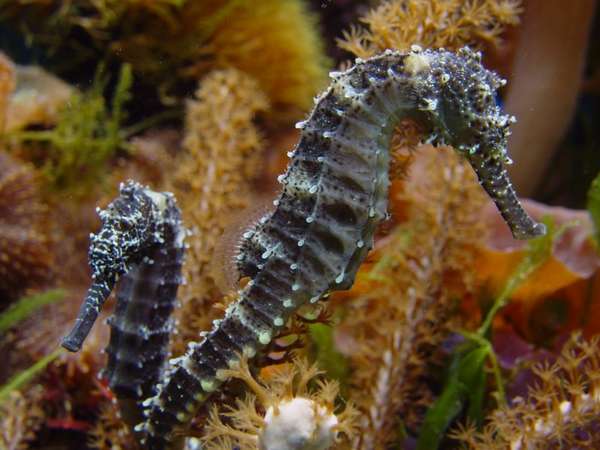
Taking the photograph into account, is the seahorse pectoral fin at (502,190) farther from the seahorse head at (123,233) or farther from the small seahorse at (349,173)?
the seahorse head at (123,233)

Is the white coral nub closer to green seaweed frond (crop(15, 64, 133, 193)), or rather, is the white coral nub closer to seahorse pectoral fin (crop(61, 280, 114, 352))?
seahorse pectoral fin (crop(61, 280, 114, 352))

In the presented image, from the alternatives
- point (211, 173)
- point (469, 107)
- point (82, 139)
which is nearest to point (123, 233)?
point (469, 107)

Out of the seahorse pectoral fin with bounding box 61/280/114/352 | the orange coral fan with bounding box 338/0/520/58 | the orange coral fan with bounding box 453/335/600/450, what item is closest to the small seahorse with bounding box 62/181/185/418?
the seahorse pectoral fin with bounding box 61/280/114/352

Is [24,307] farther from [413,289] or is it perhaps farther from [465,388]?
[465,388]

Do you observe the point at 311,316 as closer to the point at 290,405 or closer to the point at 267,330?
the point at 267,330

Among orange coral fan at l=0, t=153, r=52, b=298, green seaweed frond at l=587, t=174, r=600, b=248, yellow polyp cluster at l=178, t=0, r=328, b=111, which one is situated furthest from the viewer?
yellow polyp cluster at l=178, t=0, r=328, b=111
